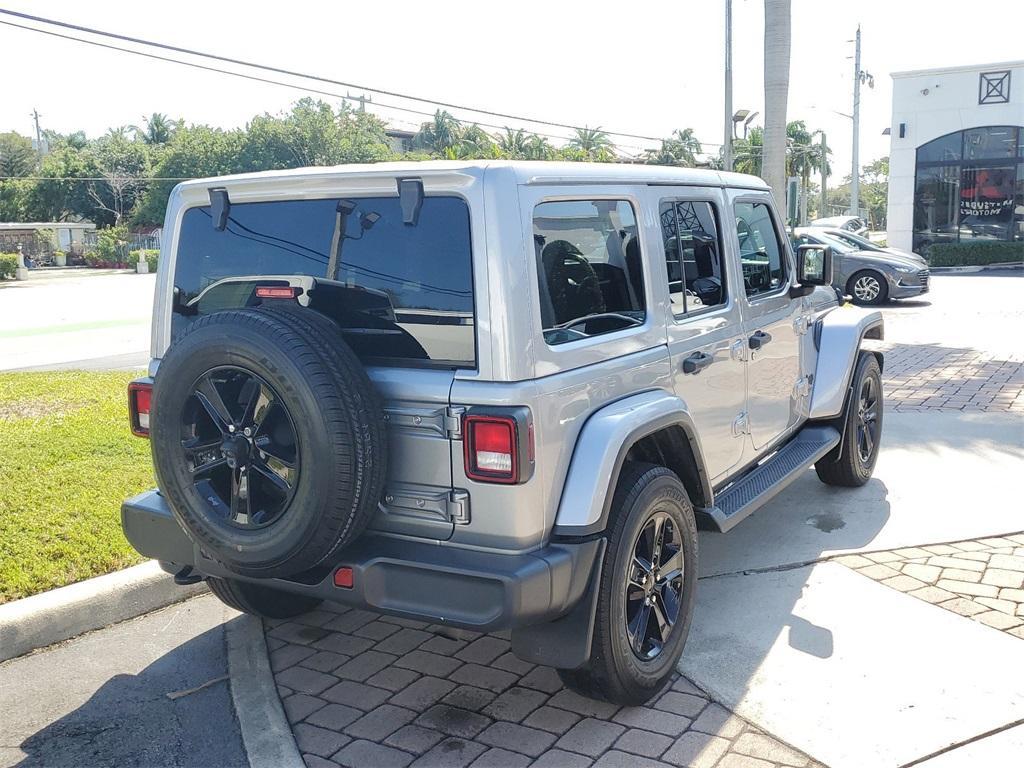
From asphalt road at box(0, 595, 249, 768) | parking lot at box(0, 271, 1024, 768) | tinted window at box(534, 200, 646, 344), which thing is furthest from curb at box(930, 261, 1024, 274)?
asphalt road at box(0, 595, 249, 768)

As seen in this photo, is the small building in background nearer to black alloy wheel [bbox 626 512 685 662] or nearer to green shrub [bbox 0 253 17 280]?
green shrub [bbox 0 253 17 280]

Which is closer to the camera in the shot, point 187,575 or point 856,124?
point 187,575

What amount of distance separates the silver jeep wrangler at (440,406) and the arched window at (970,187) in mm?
28483

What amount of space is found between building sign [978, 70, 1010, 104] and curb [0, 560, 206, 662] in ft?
97.6

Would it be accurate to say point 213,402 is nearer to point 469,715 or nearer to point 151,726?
point 151,726

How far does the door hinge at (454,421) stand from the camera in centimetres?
310

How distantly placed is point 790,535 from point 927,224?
2749cm

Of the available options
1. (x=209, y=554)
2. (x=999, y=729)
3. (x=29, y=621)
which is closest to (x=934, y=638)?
(x=999, y=729)

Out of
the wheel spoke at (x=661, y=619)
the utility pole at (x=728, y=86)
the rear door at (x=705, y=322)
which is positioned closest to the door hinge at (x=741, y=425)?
the rear door at (x=705, y=322)

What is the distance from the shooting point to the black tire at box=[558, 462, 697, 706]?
10.8ft

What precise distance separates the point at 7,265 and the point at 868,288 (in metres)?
36.2

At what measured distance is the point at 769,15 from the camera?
45.2 ft

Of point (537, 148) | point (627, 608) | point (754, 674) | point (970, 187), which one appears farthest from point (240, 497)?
point (537, 148)

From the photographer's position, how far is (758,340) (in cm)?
468
